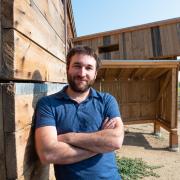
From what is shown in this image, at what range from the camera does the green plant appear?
7.55m

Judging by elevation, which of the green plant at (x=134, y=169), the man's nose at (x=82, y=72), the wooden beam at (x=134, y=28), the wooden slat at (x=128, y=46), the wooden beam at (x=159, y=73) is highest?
the wooden beam at (x=134, y=28)

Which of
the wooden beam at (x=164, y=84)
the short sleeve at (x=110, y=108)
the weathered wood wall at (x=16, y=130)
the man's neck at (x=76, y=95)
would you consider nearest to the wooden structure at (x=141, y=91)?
the wooden beam at (x=164, y=84)

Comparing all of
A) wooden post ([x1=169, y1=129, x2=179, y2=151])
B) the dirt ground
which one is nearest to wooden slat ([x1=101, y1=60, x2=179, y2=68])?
wooden post ([x1=169, y1=129, x2=179, y2=151])

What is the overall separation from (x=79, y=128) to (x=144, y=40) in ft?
41.4

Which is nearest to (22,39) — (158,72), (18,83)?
(18,83)

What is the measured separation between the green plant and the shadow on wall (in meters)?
5.04

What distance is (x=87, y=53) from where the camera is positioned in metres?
2.81

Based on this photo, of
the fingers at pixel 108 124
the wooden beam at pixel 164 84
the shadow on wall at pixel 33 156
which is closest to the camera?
the shadow on wall at pixel 33 156

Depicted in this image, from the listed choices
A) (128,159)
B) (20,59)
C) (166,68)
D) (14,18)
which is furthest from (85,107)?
(166,68)

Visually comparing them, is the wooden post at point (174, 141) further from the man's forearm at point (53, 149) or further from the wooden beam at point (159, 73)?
the man's forearm at point (53, 149)

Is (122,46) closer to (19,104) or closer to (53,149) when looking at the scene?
(53,149)

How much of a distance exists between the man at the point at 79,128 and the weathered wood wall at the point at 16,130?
180mm

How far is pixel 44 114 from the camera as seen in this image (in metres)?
2.43

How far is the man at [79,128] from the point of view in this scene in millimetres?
2369
